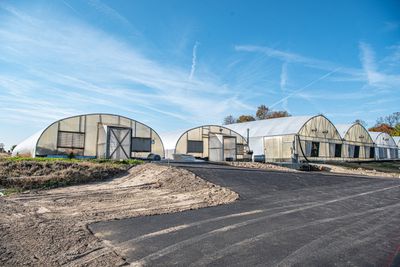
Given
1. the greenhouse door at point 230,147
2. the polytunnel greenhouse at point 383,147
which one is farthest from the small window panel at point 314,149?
the polytunnel greenhouse at point 383,147

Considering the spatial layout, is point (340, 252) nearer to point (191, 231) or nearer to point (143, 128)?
point (191, 231)

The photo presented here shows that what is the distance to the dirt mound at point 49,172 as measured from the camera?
12680mm

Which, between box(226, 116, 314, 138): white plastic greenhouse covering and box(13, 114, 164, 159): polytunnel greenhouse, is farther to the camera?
box(226, 116, 314, 138): white plastic greenhouse covering

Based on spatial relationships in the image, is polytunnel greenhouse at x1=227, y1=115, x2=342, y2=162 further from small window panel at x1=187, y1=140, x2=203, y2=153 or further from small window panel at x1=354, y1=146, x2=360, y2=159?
small window panel at x1=187, y1=140, x2=203, y2=153

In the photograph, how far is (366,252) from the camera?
568 cm

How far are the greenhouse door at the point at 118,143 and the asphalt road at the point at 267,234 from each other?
Result: 1404 centimetres

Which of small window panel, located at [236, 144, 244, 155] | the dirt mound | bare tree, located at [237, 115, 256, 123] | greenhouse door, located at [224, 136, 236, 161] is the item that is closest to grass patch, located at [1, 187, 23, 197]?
the dirt mound

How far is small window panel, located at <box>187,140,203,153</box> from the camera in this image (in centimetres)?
3260

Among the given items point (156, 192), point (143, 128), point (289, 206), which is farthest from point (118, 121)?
point (289, 206)

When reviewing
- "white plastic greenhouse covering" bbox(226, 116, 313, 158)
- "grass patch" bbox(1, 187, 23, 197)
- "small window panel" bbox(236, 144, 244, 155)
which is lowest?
"grass patch" bbox(1, 187, 23, 197)

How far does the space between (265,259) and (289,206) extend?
529 centimetres

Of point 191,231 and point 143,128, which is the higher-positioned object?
point 143,128

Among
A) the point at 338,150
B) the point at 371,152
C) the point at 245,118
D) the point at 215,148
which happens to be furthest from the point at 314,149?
the point at 245,118

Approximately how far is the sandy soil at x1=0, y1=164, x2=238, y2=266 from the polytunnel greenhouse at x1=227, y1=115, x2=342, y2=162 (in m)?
22.1
